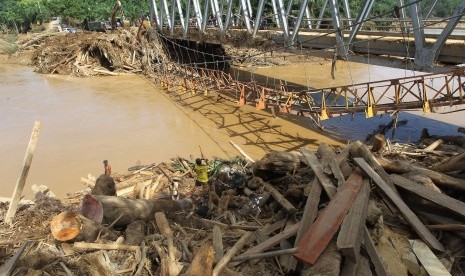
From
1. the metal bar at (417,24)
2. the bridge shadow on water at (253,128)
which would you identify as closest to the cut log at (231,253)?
the metal bar at (417,24)

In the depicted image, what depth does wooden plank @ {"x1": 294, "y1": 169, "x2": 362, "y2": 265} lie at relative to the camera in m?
3.23

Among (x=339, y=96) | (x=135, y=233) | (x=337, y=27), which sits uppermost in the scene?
(x=337, y=27)

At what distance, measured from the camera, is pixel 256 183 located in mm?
5773

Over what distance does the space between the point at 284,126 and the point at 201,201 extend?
821 cm

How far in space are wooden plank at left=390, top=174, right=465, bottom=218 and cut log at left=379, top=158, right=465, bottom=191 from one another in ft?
1.10

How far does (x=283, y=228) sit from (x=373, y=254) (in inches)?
45.3

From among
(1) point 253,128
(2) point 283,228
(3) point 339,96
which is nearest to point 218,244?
(2) point 283,228

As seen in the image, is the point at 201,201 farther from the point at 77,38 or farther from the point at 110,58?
the point at 77,38

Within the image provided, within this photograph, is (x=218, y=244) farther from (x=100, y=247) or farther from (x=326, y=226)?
(x=100, y=247)

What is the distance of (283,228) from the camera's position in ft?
14.0

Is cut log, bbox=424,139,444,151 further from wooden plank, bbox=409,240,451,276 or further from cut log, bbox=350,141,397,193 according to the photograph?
wooden plank, bbox=409,240,451,276

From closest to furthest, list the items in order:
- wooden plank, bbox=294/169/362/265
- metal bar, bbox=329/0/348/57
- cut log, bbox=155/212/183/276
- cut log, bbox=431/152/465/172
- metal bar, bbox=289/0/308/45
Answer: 1. wooden plank, bbox=294/169/362/265
2. cut log, bbox=155/212/183/276
3. cut log, bbox=431/152/465/172
4. metal bar, bbox=329/0/348/57
5. metal bar, bbox=289/0/308/45

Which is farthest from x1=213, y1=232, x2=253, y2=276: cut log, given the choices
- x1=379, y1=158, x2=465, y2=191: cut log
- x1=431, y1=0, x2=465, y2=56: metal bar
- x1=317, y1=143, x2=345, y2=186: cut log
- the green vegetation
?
the green vegetation

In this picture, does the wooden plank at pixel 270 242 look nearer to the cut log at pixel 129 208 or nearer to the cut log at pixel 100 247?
the cut log at pixel 100 247
